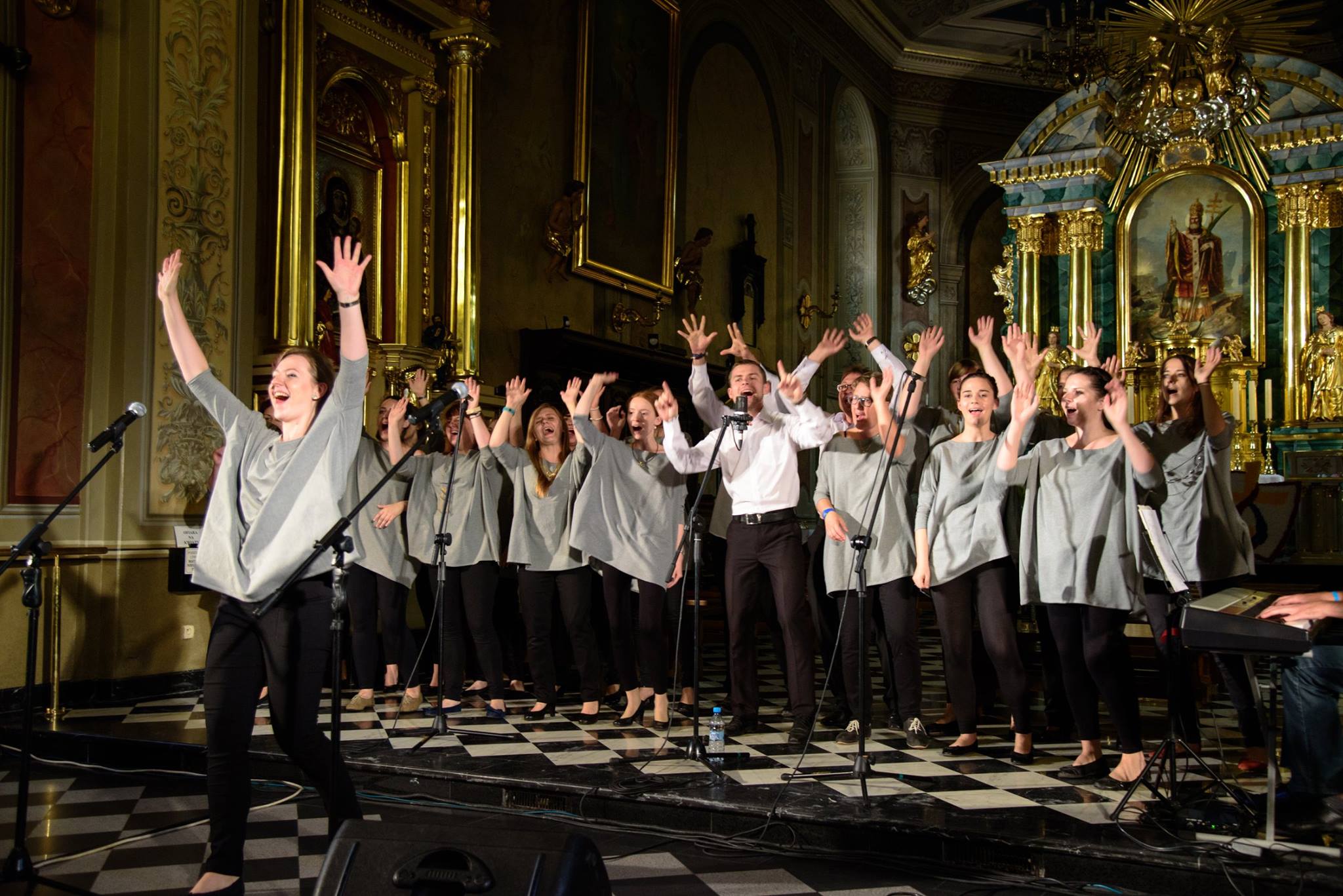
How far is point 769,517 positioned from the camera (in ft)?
16.7

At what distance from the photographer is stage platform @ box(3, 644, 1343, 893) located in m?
3.46

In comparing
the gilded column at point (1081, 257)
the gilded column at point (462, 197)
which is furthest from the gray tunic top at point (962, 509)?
the gilded column at point (1081, 257)

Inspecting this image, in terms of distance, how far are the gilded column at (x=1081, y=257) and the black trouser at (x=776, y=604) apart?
10.5 metres

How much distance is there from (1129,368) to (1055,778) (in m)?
10.7

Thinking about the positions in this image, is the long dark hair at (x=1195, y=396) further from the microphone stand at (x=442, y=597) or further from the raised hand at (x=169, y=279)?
the raised hand at (x=169, y=279)

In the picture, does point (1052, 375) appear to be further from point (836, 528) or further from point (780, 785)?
point (780, 785)

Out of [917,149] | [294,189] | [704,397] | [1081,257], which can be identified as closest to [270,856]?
[704,397]

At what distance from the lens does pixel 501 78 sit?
998 centimetres

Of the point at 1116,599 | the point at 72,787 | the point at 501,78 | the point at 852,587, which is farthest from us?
the point at 501,78

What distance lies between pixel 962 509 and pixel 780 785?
1.41 m

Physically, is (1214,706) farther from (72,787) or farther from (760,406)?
(72,787)

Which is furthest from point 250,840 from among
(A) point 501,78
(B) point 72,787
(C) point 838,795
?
(A) point 501,78

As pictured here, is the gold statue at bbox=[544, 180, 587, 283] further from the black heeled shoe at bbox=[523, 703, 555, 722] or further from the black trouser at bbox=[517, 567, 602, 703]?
the black heeled shoe at bbox=[523, 703, 555, 722]

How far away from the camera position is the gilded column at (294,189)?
7484 mm
